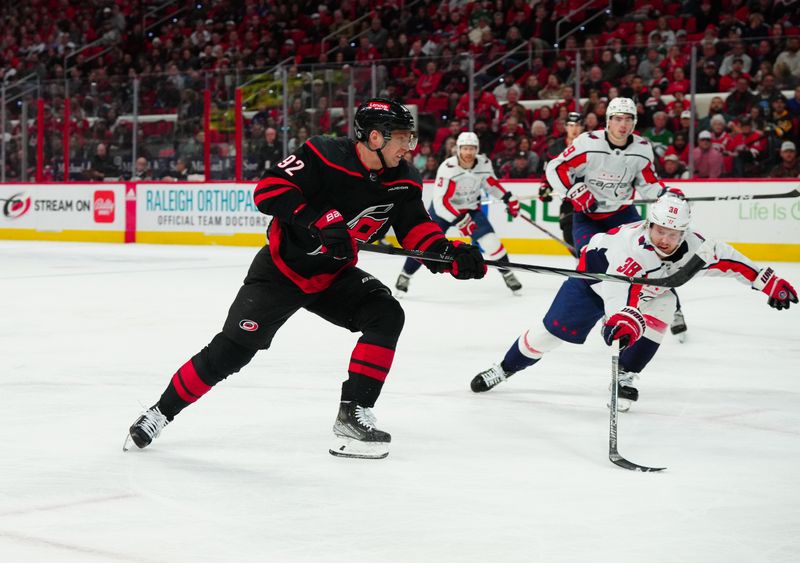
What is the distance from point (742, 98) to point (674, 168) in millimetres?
946

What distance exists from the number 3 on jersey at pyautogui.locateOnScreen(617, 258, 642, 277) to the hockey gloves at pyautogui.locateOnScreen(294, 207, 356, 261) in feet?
3.81

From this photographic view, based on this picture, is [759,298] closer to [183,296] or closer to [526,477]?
[183,296]

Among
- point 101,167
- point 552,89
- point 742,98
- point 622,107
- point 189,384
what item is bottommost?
point 189,384

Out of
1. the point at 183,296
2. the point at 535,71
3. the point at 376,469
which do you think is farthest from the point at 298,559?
the point at 535,71

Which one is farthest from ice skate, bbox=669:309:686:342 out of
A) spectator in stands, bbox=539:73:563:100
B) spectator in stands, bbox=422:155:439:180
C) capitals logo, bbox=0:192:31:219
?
capitals logo, bbox=0:192:31:219

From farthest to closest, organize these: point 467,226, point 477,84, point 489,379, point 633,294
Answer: point 477,84, point 467,226, point 489,379, point 633,294

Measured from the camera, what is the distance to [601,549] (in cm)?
251

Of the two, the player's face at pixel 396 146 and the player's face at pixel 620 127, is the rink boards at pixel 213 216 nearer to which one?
the player's face at pixel 620 127

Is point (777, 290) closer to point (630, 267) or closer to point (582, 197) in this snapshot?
point (630, 267)

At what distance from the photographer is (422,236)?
3.66 metres

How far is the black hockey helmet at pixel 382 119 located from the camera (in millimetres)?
3391

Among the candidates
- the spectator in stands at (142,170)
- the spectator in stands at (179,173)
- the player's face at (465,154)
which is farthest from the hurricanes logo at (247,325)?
the spectator in stands at (142,170)

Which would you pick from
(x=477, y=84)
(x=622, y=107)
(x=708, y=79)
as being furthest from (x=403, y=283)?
(x=477, y=84)

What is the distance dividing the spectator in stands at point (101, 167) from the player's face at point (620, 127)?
9.63 m
